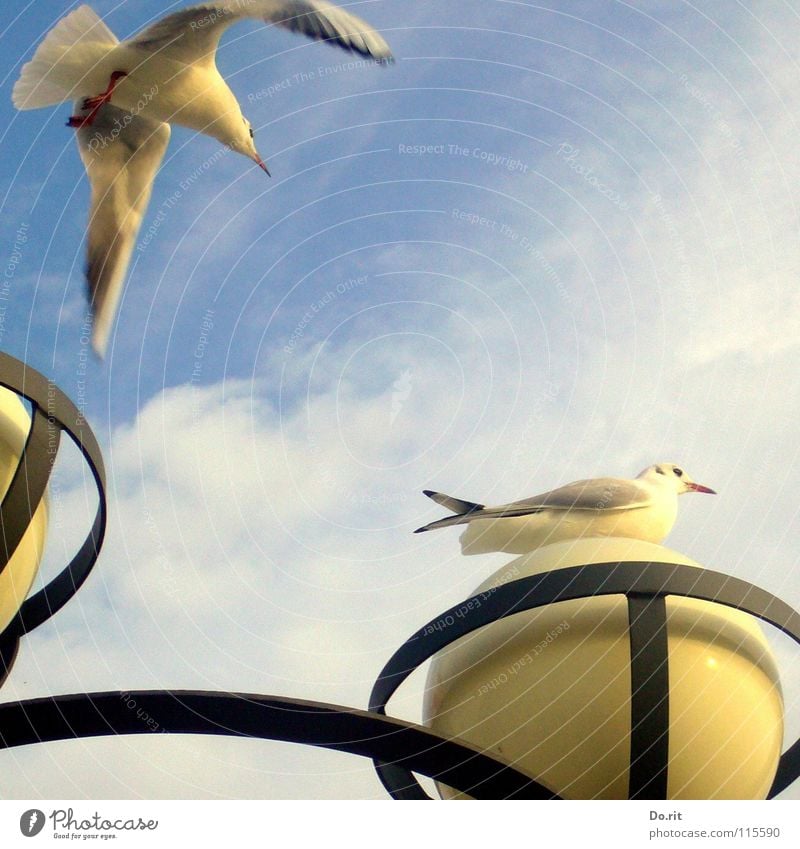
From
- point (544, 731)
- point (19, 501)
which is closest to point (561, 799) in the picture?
point (544, 731)

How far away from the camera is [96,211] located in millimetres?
12914

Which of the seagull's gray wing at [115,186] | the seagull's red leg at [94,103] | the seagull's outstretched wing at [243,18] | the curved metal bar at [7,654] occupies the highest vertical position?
the seagull's outstretched wing at [243,18]

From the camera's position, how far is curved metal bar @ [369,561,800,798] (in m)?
9.81

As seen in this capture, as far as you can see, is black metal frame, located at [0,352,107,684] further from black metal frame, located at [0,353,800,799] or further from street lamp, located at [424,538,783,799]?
street lamp, located at [424,538,783,799]

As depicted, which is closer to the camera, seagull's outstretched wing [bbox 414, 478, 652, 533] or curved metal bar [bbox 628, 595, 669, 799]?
curved metal bar [bbox 628, 595, 669, 799]

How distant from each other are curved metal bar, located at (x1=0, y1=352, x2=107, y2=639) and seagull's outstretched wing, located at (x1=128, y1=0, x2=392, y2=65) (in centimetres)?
425

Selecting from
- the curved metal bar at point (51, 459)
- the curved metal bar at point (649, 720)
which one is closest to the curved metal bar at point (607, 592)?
the curved metal bar at point (649, 720)

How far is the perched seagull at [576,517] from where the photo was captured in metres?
12.0

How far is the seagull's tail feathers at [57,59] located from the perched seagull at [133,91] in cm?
1

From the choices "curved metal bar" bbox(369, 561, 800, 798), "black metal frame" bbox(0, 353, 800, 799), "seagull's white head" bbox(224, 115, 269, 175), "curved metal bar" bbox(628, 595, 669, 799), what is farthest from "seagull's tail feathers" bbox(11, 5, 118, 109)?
"curved metal bar" bbox(628, 595, 669, 799)

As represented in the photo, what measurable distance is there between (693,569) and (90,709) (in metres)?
5.98

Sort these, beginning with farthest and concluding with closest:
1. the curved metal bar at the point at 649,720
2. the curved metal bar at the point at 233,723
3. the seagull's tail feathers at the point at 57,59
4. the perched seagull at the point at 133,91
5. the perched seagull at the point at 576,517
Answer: the perched seagull at the point at 576,517 → the seagull's tail feathers at the point at 57,59 → the perched seagull at the point at 133,91 → the curved metal bar at the point at 649,720 → the curved metal bar at the point at 233,723

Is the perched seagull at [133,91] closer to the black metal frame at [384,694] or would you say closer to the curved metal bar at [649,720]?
the black metal frame at [384,694]
